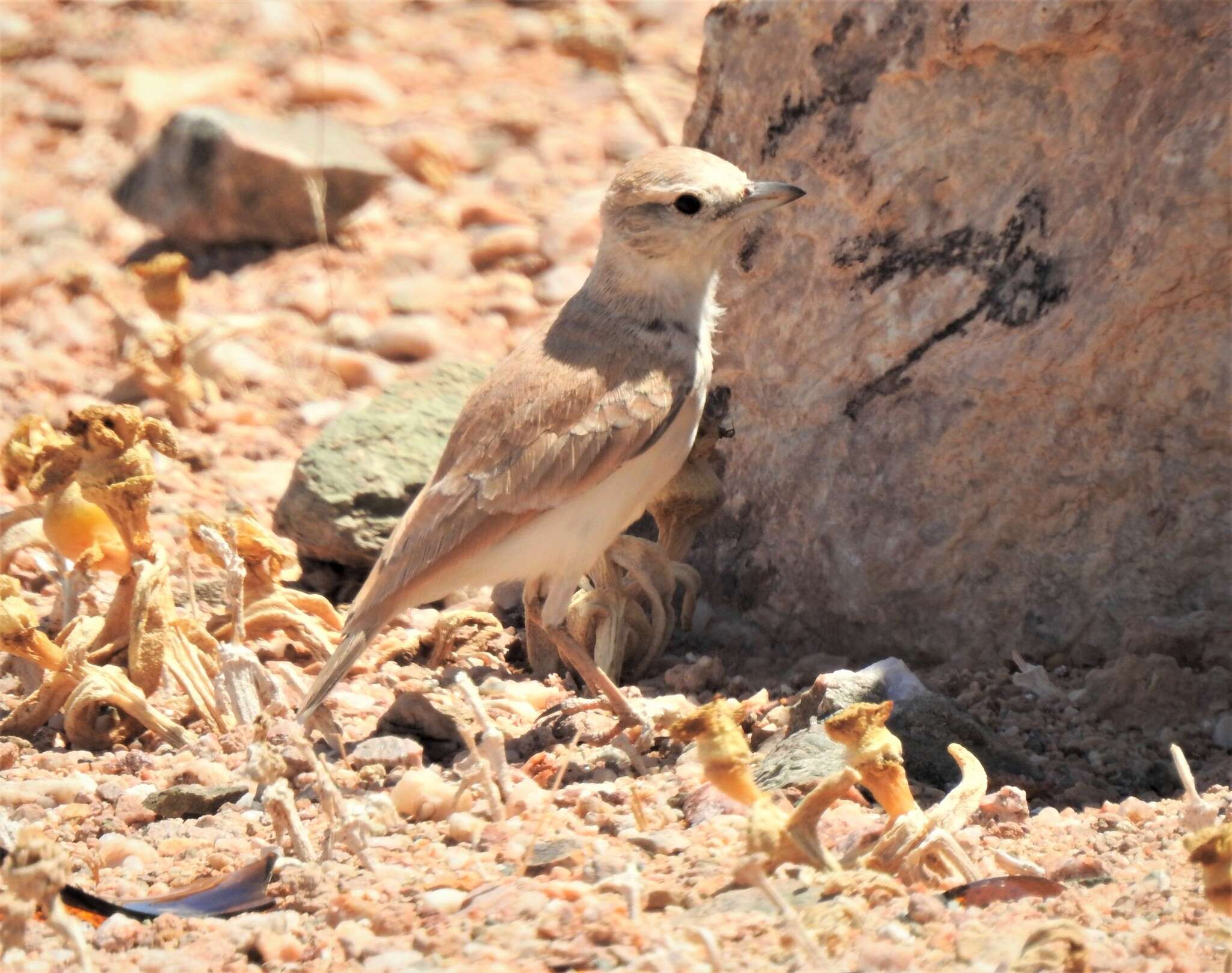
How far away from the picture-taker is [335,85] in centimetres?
1005

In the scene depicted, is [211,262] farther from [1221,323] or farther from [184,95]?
[1221,323]

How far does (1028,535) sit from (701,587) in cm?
112

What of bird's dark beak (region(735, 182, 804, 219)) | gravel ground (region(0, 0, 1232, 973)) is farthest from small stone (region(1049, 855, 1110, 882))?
bird's dark beak (region(735, 182, 804, 219))

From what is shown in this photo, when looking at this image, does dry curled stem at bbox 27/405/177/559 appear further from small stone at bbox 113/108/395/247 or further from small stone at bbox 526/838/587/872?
small stone at bbox 113/108/395/247

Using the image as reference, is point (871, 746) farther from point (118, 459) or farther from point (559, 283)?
point (559, 283)

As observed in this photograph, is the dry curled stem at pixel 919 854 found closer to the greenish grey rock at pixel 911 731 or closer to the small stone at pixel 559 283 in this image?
the greenish grey rock at pixel 911 731

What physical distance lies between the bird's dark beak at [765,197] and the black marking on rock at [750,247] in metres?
0.47

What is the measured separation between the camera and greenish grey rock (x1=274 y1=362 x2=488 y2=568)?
5781mm

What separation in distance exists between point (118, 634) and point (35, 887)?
2.13 meters

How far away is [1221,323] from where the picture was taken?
15.0 ft

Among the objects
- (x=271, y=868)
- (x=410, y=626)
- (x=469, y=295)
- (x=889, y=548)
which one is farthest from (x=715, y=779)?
(x=469, y=295)

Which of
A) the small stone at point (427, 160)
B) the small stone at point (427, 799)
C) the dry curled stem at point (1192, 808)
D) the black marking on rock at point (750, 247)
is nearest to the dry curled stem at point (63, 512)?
the small stone at point (427, 799)

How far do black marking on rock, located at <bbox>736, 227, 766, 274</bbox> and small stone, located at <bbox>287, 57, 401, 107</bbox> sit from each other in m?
5.14

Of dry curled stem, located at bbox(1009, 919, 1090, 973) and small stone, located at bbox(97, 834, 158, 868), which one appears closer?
dry curled stem, located at bbox(1009, 919, 1090, 973)
